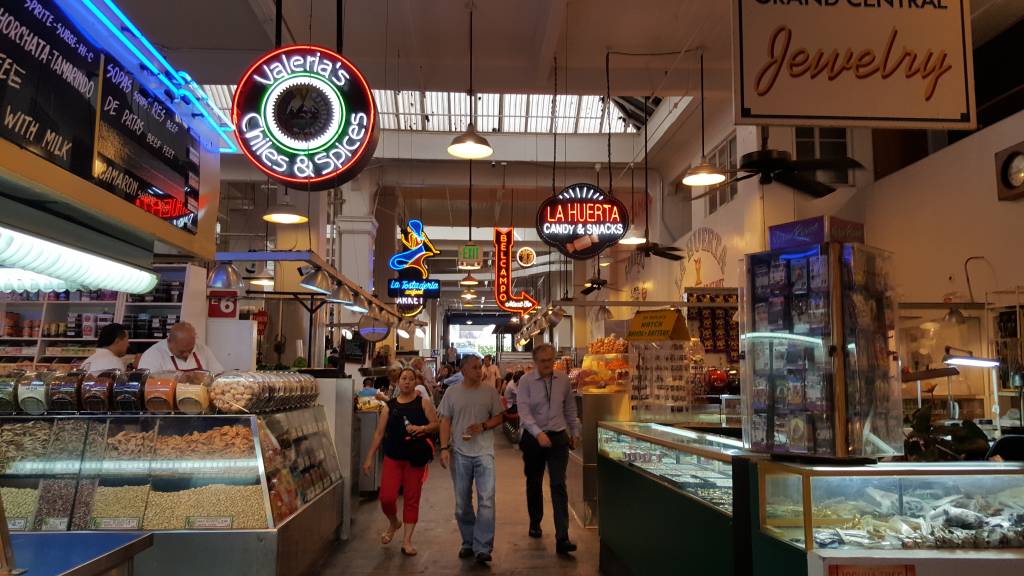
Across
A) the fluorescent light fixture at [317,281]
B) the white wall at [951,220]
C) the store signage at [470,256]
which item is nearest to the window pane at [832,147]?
the white wall at [951,220]

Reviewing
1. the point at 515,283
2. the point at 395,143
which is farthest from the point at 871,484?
the point at 515,283

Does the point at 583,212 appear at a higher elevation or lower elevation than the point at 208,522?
higher

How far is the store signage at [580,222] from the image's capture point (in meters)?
9.63

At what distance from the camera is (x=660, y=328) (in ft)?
22.8

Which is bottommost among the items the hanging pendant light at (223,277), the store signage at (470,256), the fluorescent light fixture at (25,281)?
the fluorescent light fixture at (25,281)

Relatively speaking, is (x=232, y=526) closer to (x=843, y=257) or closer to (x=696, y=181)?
(x=843, y=257)

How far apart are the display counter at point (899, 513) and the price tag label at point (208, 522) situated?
2975mm

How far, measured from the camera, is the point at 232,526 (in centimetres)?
432

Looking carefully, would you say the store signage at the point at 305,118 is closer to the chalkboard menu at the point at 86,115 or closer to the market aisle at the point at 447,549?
the chalkboard menu at the point at 86,115

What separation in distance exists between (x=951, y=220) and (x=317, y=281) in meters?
8.07

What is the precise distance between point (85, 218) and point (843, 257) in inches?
137

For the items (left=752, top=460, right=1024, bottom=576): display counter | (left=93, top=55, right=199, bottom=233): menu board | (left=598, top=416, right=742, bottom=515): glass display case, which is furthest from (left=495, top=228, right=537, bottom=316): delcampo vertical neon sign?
(left=752, top=460, right=1024, bottom=576): display counter

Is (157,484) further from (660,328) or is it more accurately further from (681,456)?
(660,328)

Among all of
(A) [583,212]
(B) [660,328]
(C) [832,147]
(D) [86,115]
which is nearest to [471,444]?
(B) [660,328]
